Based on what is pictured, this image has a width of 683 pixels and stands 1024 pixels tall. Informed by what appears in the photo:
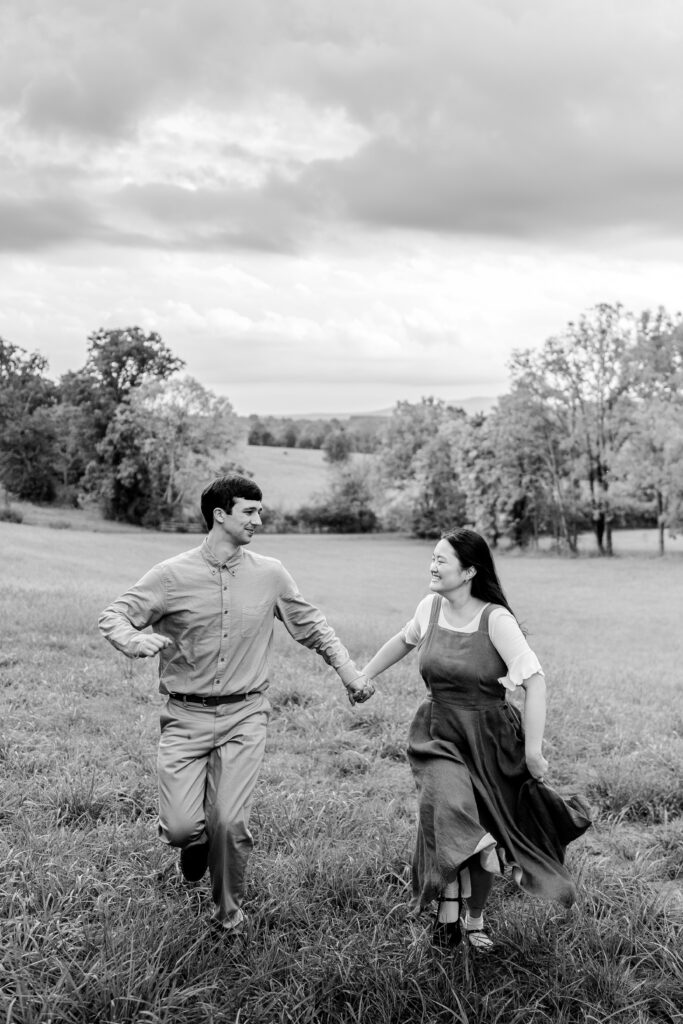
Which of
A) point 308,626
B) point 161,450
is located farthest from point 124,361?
point 308,626

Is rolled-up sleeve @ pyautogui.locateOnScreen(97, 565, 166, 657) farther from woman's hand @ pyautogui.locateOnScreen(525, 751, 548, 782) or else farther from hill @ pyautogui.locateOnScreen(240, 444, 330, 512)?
hill @ pyautogui.locateOnScreen(240, 444, 330, 512)

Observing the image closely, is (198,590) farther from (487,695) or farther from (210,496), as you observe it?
(487,695)

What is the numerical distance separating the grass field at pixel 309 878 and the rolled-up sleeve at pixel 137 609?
138 cm

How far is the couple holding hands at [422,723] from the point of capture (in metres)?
4.93

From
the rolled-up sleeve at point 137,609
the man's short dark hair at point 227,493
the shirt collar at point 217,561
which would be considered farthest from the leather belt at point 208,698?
the man's short dark hair at point 227,493

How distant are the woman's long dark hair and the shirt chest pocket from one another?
46.9 inches

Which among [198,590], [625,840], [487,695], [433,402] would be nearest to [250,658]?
[198,590]

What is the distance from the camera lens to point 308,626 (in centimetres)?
583

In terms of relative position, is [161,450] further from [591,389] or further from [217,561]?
[217,561]

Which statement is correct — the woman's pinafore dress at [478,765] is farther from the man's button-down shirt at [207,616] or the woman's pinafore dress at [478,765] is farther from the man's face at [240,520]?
the man's face at [240,520]

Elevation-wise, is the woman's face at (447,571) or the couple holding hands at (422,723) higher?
the woman's face at (447,571)

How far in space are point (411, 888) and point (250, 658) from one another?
1625mm

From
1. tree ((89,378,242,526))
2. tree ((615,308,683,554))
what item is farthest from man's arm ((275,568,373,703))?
tree ((89,378,242,526))

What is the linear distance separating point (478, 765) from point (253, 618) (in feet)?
5.21
